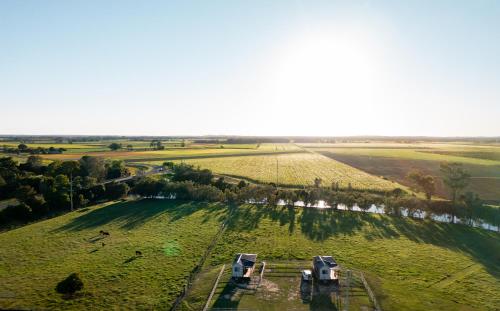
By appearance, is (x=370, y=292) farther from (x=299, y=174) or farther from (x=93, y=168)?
(x=93, y=168)

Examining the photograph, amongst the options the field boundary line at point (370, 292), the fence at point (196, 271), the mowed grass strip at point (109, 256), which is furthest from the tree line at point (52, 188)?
the field boundary line at point (370, 292)

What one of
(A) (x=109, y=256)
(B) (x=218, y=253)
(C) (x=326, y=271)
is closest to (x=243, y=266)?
(B) (x=218, y=253)

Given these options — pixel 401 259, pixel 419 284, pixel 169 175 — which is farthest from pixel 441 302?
pixel 169 175

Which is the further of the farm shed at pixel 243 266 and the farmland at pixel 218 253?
the farm shed at pixel 243 266

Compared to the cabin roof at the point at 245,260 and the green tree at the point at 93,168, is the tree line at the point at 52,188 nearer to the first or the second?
the green tree at the point at 93,168

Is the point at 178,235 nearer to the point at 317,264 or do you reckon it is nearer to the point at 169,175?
the point at 317,264

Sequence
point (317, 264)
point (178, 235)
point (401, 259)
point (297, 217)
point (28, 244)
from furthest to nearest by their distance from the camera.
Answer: point (297, 217) < point (178, 235) < point (28, 244) < point (401, 259) < point (317, 264)

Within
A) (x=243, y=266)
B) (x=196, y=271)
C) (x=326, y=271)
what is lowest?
(x=196, y=271)
